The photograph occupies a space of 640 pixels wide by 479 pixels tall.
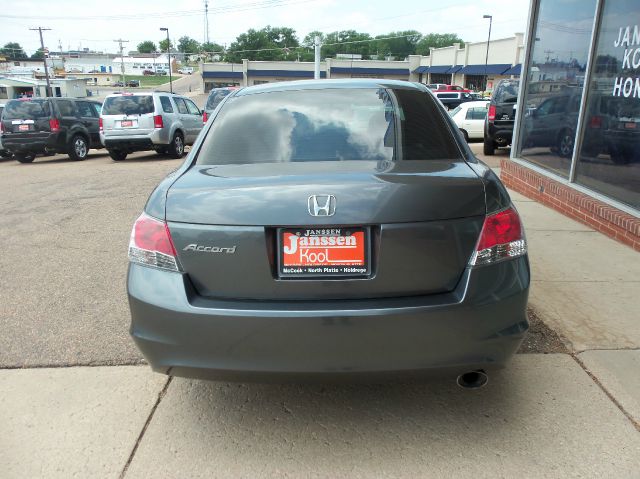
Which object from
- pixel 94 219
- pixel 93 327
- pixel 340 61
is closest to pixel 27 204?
pixel 94 219

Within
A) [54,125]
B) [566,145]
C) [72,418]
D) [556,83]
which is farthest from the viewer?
[54,125]

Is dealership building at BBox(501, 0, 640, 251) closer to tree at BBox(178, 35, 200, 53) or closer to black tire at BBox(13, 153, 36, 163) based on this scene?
black tire at BBox(13, 153, 36, 163)

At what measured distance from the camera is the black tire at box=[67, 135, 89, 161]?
1580 cm

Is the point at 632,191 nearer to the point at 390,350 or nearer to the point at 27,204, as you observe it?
the point at 390,350

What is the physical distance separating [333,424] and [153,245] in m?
1.26

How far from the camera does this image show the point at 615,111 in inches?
243

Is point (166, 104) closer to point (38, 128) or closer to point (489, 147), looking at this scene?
point (38, 128)

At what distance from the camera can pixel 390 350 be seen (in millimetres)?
2232

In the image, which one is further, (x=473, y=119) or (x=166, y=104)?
(x=473, y=119)

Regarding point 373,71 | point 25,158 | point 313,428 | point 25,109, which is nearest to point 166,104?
point 25,109

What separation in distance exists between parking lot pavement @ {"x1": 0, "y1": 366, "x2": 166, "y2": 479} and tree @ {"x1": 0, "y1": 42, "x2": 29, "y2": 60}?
605 feet

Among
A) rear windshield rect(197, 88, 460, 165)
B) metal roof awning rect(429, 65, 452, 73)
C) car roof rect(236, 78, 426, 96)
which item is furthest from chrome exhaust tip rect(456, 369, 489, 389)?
metal roof awning rect(429, 65, 452, 73)

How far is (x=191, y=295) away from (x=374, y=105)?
5.24 ft

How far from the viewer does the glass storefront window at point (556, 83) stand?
277 inches
